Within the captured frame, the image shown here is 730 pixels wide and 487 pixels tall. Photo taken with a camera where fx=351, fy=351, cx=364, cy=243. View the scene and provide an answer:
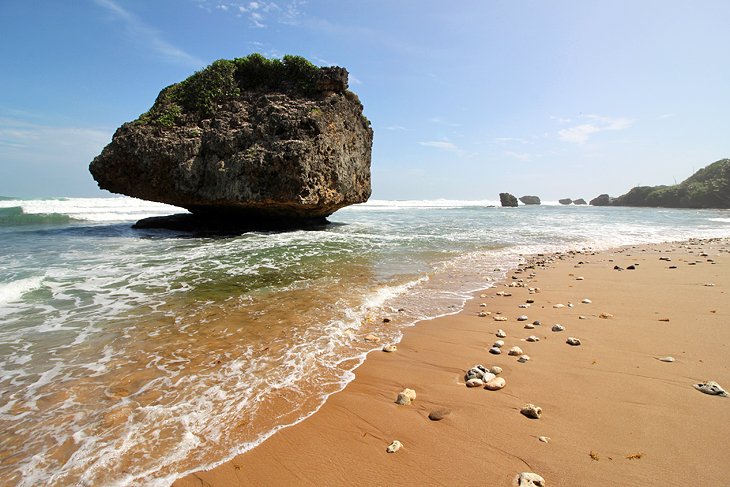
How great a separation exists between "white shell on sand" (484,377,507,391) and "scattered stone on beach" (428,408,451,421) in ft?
1.75

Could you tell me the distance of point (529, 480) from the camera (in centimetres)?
212

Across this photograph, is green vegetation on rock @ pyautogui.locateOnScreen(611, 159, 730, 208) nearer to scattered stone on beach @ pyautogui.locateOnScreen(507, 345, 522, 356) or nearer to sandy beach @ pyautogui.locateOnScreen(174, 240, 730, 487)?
sandy beach @ pyautogui.locateOnScreen(174, 240, 730, 487)

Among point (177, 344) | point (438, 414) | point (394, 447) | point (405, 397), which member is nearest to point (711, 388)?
point (438, 414)

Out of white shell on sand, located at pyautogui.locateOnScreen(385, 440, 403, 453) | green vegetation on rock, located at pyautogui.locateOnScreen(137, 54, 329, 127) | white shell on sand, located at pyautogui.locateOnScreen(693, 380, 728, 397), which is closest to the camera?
white shell on sand, located at pyautogui.locateOnScreen(385, 440, 403, 453)

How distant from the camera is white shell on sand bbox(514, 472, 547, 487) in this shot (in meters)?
2.10

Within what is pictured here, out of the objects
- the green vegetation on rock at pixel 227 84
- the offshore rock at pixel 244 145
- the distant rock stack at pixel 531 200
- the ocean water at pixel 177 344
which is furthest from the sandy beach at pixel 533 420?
the distant rock stack at pixel 531 200

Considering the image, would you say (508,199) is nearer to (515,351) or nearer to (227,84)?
(227,84)

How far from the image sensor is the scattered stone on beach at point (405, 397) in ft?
10.3

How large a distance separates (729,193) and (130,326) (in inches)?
2721

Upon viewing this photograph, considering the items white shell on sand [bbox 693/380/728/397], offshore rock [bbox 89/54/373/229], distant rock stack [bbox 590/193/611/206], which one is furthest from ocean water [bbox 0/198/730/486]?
distant rock stack [bbox 590/193/611/206]

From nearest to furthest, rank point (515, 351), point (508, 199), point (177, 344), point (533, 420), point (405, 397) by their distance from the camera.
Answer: point (533, 420), point (405, 397), point (515, 351), point (177, 344), point (508, 199)

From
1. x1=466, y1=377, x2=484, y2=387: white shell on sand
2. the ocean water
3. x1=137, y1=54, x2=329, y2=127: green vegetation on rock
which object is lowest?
the ocean water

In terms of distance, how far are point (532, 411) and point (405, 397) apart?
3.40 ft

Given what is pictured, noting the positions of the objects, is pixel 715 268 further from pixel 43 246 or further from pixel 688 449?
pixel 43 246
